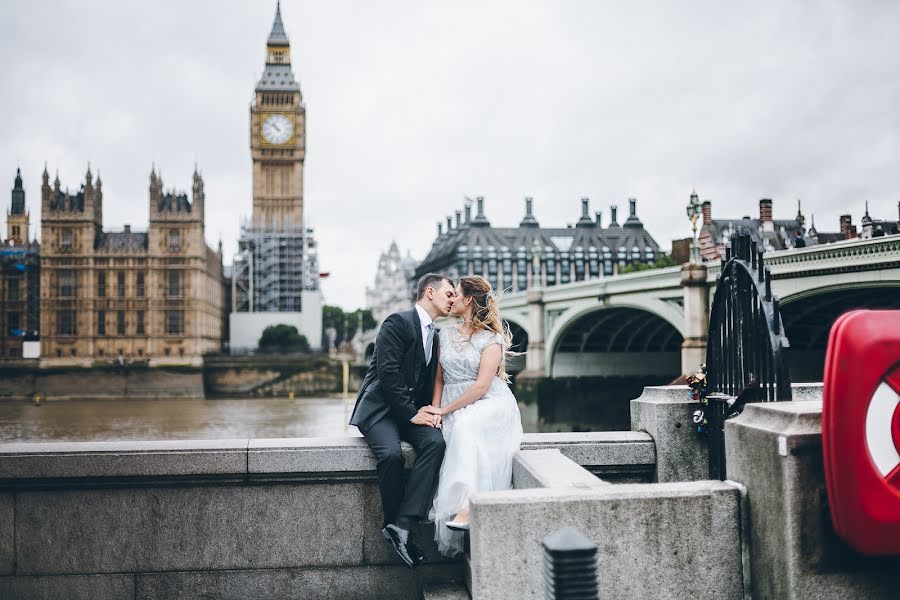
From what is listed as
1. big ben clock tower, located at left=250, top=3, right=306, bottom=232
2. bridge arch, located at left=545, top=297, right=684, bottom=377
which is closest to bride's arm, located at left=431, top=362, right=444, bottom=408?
bridge arch, located at left=545, top=297, right=684, bottom=377

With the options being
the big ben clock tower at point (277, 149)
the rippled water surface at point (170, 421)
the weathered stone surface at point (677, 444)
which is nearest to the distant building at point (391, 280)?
the big ben clock tower at point (277, 149)

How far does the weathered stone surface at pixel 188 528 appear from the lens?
3.86 meters

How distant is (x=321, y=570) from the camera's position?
392cm

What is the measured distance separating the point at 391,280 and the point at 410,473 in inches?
4589

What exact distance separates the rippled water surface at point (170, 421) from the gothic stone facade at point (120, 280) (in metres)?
15.7

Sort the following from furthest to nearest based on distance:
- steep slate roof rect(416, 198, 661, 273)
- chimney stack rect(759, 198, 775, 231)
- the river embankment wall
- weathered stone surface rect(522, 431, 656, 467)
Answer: steep slate roof rect(416, 198, 661, 273) < the river embankment wall < chimney stack rect(759, 198, 775, 231) < weathered stone surface rect(522, 431, 656, 467)

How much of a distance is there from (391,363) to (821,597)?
2.00m

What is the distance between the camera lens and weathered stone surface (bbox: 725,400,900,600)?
2.76 metres

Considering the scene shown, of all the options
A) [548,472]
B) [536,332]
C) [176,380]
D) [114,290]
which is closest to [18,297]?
[114,290]

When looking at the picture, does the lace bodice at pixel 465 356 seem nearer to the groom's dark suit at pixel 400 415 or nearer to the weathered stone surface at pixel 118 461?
the groom's dark suit at pixel 400 415

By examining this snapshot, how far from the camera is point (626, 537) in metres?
2.91

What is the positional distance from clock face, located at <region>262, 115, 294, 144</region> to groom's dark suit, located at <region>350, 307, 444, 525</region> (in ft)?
254

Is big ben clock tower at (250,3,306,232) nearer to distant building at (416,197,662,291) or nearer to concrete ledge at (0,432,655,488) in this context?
distant building at (416,197,662,291)

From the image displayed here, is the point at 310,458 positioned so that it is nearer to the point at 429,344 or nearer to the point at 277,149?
the point at 429,344
